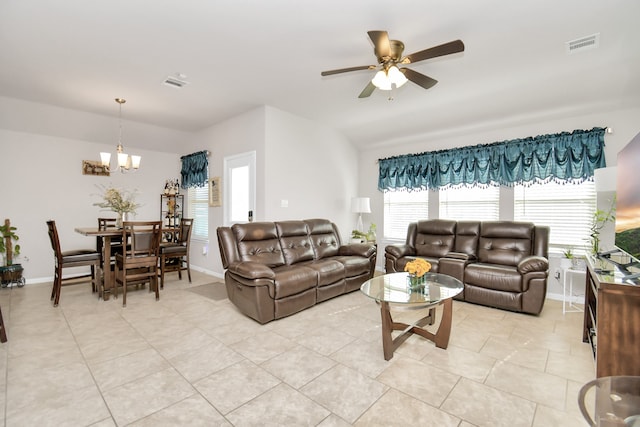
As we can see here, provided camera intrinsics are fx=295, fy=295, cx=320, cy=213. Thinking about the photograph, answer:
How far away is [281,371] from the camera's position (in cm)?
217

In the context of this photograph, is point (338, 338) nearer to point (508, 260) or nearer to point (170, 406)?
point (170, 406)

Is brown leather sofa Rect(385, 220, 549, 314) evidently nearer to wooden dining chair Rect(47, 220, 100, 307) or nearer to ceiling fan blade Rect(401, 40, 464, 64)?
ceiling fan blade Rect(401, 40, 464, 64)

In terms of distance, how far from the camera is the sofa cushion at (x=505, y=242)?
3.86m

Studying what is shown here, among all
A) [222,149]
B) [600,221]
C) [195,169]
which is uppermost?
[222,149]

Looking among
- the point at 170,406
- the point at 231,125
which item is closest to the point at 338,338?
the point at 170,406

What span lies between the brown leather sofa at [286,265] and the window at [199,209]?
2211 millimetres

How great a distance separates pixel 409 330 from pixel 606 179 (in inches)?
105

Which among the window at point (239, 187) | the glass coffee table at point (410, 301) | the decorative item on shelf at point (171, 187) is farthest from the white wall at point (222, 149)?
the glass coffee table at point (410, 301)

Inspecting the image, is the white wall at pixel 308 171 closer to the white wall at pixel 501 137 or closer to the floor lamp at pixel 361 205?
the floor lamp at pixel 361 205

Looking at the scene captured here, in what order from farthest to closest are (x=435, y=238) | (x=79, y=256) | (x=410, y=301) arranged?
1. (x=435, y=238)
2. (x=79, y=256)
3. (x=410, y=301)

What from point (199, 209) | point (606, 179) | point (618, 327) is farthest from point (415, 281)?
point (199, 209)

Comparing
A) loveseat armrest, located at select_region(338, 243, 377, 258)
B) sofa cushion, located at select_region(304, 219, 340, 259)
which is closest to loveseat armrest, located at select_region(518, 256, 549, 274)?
loveseat armrest, located at select_region(338, 243, 377, 258)

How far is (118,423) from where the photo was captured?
1.64m

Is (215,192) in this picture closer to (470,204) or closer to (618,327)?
(470,204)
